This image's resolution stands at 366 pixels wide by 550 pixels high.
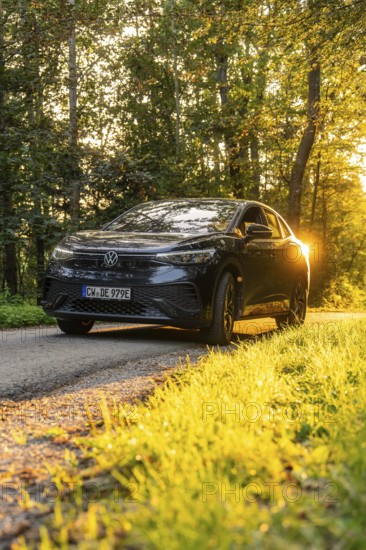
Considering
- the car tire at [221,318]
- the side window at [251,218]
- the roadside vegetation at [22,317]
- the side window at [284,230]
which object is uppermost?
the side window at [251,218]

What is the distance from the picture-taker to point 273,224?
956 cm

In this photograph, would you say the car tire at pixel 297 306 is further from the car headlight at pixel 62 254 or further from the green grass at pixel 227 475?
the green grass at pixel 227 475

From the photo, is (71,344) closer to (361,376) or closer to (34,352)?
(34,352)

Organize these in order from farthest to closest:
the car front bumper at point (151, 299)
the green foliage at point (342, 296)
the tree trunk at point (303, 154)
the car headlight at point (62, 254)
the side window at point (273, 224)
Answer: the green foliage at point (342, 296) < the tree trunk at point (303, 154) < the side window at point (273, 224) < the car headlight at point (62, 254) < the car front bumper at point (151, 299)

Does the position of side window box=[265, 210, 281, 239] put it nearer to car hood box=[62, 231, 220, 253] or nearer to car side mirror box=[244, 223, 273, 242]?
car side mirror box=[244, 223, 273, 242]

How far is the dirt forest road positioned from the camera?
5.09 metres

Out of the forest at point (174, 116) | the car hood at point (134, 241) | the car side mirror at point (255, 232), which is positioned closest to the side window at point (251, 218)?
the car side mirror at point (255, 232)

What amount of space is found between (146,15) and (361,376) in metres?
16.9

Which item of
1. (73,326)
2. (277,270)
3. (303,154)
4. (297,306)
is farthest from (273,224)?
(303,154)

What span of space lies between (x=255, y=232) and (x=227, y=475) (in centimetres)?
584

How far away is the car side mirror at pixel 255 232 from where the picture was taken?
26.5ft

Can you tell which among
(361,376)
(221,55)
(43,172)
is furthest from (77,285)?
(221,55)

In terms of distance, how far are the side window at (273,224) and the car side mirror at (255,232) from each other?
47.6 inches

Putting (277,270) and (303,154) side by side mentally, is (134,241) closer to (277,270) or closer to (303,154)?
(277,270)
